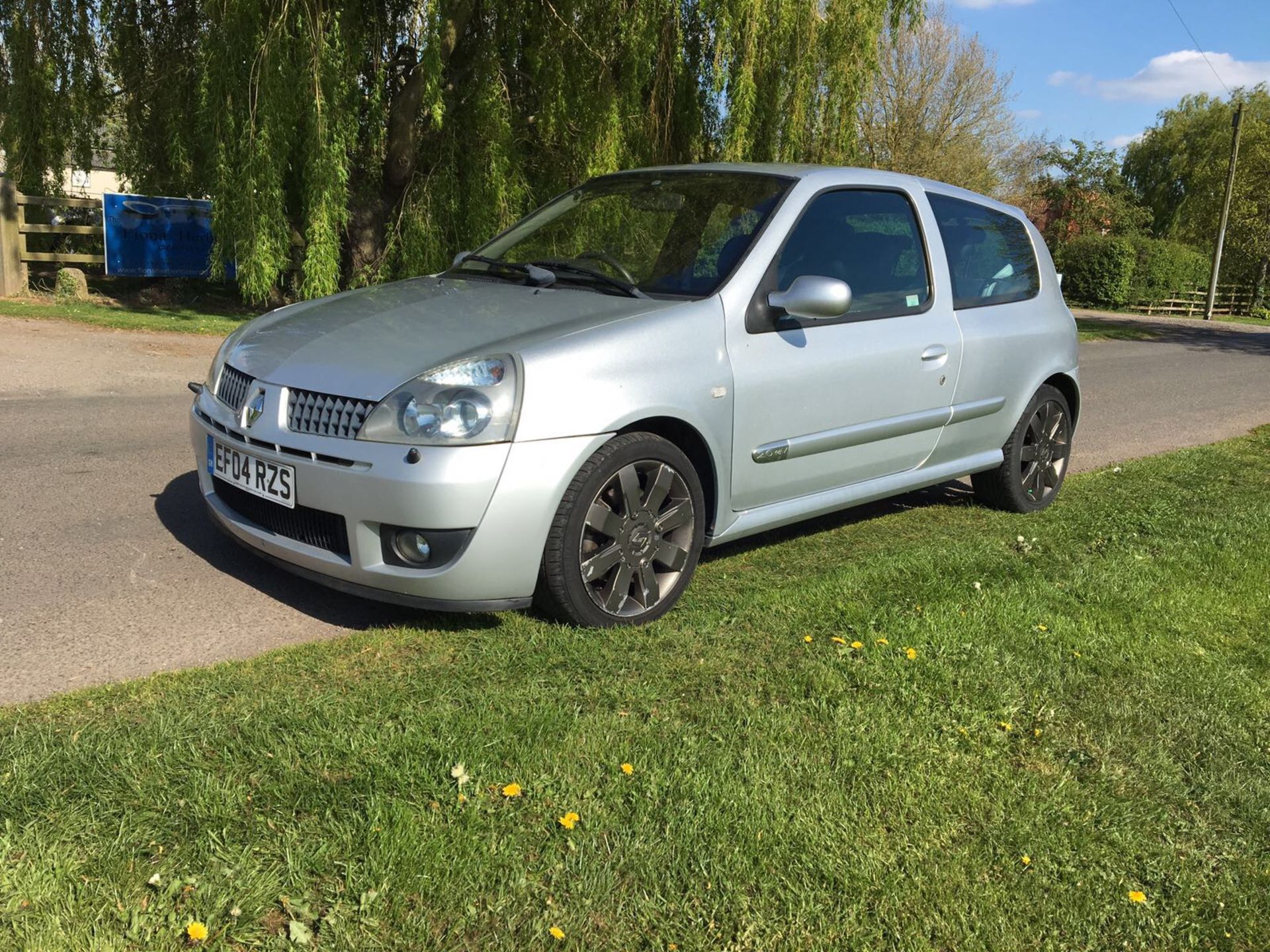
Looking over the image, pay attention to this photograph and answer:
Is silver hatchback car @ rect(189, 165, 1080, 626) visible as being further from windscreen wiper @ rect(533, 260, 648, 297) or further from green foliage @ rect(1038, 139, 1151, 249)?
green foliage @ rect(1038, 139, 1151, 249)

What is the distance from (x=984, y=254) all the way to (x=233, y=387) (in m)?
3.73

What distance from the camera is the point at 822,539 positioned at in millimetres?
5359

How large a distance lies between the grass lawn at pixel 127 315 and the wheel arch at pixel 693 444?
9342 mm

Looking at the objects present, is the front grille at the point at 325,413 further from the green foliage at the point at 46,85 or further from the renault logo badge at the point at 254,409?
the green foliage at the point at 46,85

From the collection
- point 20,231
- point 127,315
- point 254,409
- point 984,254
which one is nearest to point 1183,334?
point 127,315

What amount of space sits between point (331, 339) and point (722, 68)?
9130 millimetres

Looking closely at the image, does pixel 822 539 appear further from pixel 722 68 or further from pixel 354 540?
Answer: pixel 722 68

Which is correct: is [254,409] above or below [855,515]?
above

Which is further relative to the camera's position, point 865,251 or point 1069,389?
point 1069,389

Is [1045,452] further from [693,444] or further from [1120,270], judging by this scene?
[1120,270]

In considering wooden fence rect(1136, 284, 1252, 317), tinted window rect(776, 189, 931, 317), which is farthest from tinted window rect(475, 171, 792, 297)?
wooden fence rect(1136, 284, 1252, 317)

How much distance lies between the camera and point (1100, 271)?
38906mm

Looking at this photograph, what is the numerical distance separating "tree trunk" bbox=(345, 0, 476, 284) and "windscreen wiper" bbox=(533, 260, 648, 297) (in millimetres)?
7867

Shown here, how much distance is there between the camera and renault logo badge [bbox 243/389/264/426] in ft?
12.5
